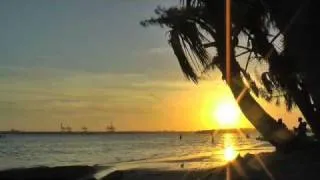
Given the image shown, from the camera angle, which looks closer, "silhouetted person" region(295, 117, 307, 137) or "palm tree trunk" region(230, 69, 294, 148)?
"palm tree trunk" region(230, 69, 294, 148)

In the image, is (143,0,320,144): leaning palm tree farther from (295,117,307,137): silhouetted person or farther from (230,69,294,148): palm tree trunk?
(295,117,307,137): silhouetted person

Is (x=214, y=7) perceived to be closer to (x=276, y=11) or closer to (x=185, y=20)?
(x=185, y=20)

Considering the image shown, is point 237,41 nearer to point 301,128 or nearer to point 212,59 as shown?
point 212,59

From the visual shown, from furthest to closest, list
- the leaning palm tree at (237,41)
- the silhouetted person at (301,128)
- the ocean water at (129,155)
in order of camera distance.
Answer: the ocean water at (129,155)
the silhouetted person at (301,128)
the leaning palm tree at (237,41)

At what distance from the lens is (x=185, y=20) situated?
16797 mm

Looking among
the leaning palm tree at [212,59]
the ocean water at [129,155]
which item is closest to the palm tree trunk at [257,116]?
the leaning palm tree at [212,59]

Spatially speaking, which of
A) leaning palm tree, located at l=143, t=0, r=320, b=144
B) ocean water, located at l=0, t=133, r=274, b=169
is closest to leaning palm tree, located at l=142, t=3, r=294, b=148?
leaning palm tree, located at l=143, t=0, r=320, b=144

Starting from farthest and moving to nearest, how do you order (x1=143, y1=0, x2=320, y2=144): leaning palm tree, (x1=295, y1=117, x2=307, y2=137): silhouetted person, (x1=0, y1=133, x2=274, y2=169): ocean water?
(x1=0, y1=133, x2=274, y2=169): ocean water → (x1=295, y1=117, x2=307, y2=137): silhouetted person → (x1=143, y1=0, x2=320, y2=144): leaning palm tree

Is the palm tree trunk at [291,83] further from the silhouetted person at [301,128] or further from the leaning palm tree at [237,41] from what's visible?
the silhouetted person at [301,128]

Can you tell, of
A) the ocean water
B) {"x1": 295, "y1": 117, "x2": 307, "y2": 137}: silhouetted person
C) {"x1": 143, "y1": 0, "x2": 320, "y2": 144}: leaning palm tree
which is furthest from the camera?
the ocean water

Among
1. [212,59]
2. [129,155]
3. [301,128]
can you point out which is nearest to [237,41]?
[212,59]

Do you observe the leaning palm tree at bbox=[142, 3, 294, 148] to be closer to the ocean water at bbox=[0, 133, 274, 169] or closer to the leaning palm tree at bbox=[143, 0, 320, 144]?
the leaning palm tree at bbox=[143, 0, 320, 144]

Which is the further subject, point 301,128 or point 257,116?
point 301,128

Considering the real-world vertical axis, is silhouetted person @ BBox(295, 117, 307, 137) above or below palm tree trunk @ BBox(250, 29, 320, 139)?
below
